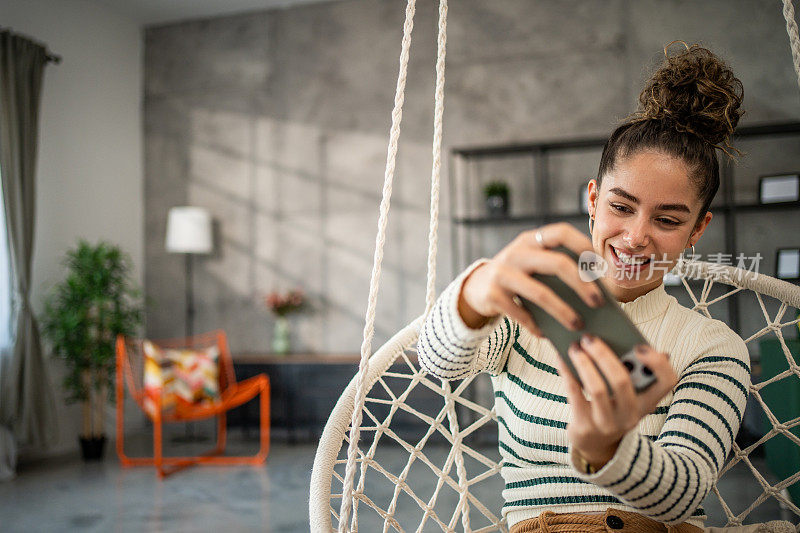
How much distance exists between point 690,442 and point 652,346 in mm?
174

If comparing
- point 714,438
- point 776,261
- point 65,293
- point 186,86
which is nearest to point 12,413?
point 65,293

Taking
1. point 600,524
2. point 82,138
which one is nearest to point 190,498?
point 600,524

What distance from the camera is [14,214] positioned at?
4.11 meters

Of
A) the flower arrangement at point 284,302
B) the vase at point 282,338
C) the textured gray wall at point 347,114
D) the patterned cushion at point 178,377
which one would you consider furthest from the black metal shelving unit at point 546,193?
the patterned cushion at point 178,377

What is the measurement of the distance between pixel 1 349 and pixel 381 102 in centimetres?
318

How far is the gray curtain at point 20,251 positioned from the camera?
13.1ft

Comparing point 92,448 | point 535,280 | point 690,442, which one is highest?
point 535,280

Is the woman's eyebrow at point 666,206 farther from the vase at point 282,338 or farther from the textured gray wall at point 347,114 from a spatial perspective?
the vase at point 282,338

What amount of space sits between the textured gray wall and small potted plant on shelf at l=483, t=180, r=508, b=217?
0.88 ft

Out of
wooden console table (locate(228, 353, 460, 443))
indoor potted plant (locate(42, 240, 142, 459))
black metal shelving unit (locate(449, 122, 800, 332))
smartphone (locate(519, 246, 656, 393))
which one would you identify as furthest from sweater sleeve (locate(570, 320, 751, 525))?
indoor potted plant (locate(42, 240, 142, 459))

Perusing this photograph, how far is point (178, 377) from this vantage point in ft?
13.6

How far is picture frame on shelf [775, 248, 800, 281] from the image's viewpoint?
4.14 m

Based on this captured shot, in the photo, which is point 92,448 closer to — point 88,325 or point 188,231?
point 88,325

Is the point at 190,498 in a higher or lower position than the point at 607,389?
lower
